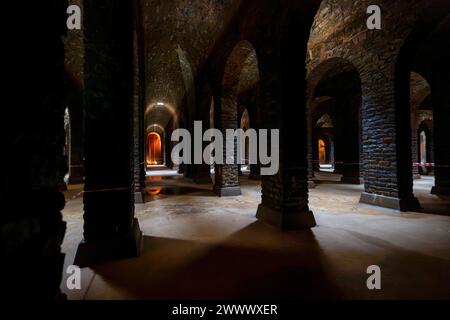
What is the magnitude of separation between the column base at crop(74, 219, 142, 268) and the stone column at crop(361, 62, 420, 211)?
5342 millimetres

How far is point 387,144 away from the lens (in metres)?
5.11

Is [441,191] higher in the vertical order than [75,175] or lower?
lower

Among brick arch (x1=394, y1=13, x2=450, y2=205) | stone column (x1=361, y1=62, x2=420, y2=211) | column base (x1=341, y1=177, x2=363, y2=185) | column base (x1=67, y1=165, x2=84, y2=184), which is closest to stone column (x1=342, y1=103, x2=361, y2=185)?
column base (x1=341, y1=177, x2=363, y2=185)

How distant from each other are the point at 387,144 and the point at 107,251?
19.6 ft

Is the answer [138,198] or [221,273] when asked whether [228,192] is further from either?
[221,273]

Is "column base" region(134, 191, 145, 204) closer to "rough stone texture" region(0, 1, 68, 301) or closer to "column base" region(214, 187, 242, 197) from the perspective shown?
"column base" region(214, 187, 242, 197)

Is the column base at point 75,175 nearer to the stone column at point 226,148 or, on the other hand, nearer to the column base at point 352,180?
the stone column at point 226,148

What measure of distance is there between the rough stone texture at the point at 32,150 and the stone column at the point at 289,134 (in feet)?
10.7

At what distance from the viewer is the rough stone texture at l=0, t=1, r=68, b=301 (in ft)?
3.14

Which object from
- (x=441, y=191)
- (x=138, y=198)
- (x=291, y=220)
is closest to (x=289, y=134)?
(x=291, y=220)

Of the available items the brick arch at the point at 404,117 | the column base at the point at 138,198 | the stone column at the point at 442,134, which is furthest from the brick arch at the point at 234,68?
the stone column at the point at 442,134
